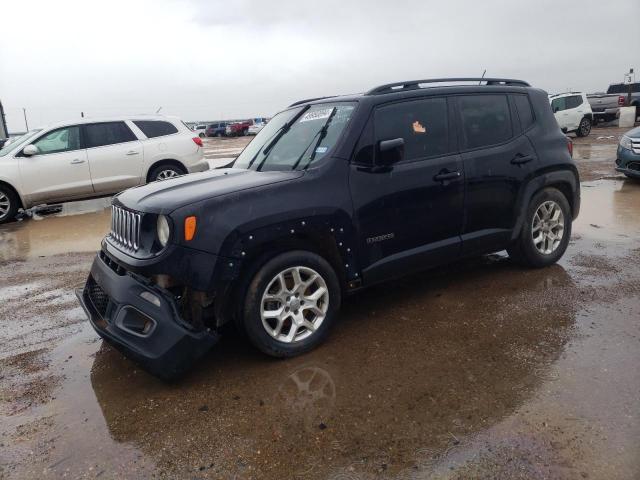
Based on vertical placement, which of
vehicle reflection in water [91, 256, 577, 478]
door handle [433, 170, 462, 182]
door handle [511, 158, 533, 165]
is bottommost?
vehicle reflection in water [91, 256, 577, 478]

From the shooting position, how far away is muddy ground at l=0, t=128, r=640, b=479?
254 centimetres

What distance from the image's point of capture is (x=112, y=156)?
9680mm

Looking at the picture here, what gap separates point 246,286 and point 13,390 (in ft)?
5.65

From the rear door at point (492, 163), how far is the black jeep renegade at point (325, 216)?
0.01 metres

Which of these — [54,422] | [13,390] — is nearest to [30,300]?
[13,390]

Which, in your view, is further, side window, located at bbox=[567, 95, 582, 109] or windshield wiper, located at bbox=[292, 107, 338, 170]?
side window, located at bbox=[567, 95, 582, 109]

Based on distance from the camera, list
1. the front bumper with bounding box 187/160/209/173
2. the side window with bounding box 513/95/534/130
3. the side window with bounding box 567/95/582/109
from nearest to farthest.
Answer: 1. the side window with bounding box 513/95/534/130
2. the front bumper with bounding box 187/160/209/173
3. the side window with bounding box 567/95/582/109

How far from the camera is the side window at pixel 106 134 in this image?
9.69 meters

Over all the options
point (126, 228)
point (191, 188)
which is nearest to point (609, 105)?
point (191, 188)

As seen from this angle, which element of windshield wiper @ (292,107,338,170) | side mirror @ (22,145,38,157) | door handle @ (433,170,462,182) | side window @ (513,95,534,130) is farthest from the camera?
side mirror @ (22,145,38,157)

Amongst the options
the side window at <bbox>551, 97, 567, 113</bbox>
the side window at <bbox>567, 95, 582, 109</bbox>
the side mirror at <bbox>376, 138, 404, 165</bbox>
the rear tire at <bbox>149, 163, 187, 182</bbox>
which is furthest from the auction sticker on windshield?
the side window at <bbox>567, 95, 582, 109</bbox>

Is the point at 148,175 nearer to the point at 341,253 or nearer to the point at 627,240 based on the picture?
the point at 341,253

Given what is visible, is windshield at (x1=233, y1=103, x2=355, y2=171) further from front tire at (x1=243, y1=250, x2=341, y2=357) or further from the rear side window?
the rear side window

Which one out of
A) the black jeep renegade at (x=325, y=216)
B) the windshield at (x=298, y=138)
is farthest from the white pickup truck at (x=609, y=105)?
the windshield at (x=298, y=138)
